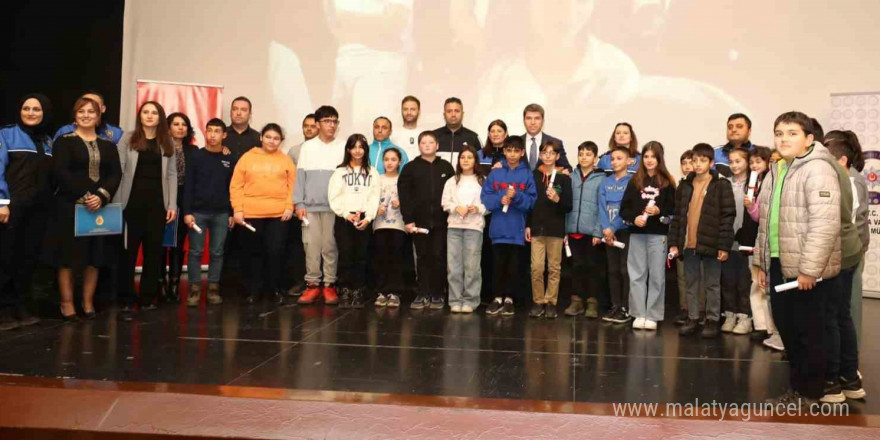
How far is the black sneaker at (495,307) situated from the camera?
5.11 metres

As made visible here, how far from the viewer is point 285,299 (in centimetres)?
553

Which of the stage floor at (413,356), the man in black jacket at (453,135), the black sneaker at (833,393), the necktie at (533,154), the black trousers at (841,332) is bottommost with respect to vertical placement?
the stage floor at (413,356)

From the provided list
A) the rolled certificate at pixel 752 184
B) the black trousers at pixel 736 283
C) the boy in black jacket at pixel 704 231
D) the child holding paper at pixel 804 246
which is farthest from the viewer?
the black trousers at pixel 736 283

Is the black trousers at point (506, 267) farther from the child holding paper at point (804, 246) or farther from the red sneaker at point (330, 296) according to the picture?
the child holding paper at point (804, 246)

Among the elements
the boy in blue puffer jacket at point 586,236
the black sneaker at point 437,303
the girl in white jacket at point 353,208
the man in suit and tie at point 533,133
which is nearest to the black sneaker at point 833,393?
the boy in blue puffer jacket at point 586,236

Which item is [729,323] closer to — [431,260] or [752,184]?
[752,184]

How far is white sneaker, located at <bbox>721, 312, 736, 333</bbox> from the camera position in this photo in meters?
4.67

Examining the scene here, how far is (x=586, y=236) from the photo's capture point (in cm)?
518

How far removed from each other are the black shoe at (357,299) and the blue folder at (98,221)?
1717 millimetres

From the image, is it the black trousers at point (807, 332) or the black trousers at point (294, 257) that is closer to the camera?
the black trousers at point (807, 332)

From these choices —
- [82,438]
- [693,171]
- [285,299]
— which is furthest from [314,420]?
[693,171]

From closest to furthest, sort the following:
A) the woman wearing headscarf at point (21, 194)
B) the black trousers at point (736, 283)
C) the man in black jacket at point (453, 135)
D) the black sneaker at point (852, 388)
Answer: the black sneaker at point (852, 388) < the woman wearing headscarf at point (21, 194) < the black trousers at point (736, 283) < the man in black jacket at point (453, 135)

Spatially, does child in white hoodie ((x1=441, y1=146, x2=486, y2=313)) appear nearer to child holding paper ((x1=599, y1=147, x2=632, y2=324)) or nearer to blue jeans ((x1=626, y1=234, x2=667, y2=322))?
child holding paper ((x1=599, y1=147, x2=632, y2=324))

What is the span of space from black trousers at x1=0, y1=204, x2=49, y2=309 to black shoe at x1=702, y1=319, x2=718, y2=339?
14.4 feet
